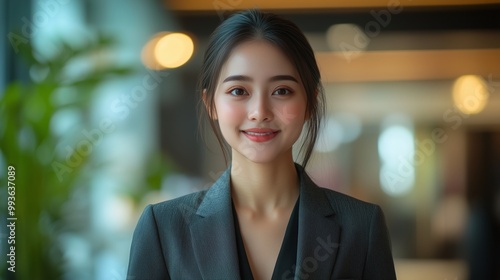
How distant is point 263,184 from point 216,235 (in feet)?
0.53

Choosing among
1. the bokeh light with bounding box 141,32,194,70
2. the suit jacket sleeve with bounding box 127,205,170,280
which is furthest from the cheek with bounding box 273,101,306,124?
the bokeh light with bounding box 141,32,194,70

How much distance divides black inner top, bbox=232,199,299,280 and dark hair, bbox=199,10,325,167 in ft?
0.81

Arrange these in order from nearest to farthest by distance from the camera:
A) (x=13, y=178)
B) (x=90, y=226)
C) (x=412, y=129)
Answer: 1. (x=13, y=178)
2. (x=90, y=226)
3. (x=412, y=129)

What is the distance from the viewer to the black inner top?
4.92ft

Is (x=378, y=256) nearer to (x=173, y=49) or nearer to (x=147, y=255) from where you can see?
(x=147, y=255)

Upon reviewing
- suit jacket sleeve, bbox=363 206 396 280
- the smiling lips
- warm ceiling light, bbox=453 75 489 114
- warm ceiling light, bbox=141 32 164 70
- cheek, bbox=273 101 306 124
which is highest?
warm ceiling light, bbox=141 32 164 70

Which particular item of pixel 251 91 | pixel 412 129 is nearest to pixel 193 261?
pixel 251 91

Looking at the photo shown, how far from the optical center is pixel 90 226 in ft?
14.0

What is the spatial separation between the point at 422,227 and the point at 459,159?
1.76 feet

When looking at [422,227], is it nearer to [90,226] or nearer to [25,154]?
[90,226]

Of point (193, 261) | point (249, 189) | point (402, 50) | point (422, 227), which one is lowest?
point (422, 227)

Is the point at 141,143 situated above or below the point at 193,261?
above

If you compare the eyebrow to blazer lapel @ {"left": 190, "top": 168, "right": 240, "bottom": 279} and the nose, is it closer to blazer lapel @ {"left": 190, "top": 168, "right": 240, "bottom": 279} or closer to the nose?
the nose

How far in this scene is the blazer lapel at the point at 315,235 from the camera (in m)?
1.46
